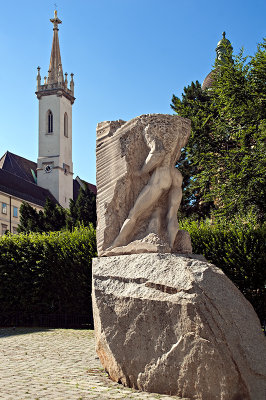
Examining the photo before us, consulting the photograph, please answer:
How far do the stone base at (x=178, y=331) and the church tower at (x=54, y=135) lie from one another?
6237cm

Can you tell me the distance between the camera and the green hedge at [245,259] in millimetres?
13750

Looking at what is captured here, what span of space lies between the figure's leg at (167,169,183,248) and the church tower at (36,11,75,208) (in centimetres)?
6099

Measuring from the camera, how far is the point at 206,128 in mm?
18859

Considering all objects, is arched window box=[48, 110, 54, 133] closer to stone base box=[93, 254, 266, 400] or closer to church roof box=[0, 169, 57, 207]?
church roof box=[0, 169, 57, 207]

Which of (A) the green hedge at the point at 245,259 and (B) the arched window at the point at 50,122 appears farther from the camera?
(B) the arched window at the point at 50,122

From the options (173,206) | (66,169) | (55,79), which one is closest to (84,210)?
(173,206)

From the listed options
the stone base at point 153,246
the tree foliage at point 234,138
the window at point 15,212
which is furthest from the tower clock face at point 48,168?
the stone base at point 153,246

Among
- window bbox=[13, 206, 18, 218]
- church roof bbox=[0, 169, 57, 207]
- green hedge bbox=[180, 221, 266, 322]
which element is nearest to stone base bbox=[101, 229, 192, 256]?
green hedge bbox=[180, 221, 266, 322]

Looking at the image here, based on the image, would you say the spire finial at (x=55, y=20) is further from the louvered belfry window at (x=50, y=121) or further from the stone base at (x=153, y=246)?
the stone base at (x=153, y=246)

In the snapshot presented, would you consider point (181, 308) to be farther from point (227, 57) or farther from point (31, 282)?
point (227, 57)

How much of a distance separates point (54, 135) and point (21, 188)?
40.7 ft

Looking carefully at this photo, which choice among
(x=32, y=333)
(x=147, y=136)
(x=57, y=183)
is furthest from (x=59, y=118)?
(x=147, y=136)

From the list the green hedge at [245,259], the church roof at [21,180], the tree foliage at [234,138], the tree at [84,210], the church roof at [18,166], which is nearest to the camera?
the green hedge at [245,259]

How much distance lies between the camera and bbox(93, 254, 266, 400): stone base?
17.7 feet
